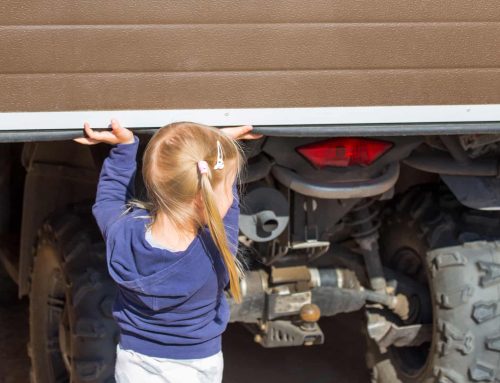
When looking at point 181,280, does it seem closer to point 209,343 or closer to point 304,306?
point 209,343

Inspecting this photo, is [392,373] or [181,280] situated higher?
[181,280]

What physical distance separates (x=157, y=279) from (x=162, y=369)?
1.07 ft

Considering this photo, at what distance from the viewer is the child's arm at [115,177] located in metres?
2.52

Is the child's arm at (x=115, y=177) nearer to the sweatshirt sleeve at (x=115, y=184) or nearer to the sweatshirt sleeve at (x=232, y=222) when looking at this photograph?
the sweatshirt sleeve at (x=115, y=184)

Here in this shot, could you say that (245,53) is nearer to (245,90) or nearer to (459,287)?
(245,90)

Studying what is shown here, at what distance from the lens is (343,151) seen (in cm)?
290

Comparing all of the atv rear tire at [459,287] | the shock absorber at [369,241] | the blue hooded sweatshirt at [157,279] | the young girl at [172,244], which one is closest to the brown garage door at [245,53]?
the young girl at [172,244]

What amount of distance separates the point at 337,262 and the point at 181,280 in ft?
4.39

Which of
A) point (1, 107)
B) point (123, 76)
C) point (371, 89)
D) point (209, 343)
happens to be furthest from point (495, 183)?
point (1, 107)

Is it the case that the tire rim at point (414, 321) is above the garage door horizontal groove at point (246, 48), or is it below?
below

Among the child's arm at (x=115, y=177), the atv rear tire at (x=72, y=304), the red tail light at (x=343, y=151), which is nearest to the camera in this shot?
the child's arm at (x=115, y=177)

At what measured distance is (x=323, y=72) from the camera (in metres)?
2.55

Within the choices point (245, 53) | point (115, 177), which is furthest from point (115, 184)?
point (245, 53)

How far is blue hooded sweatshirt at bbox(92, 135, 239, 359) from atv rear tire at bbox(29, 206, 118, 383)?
528 millimetres
